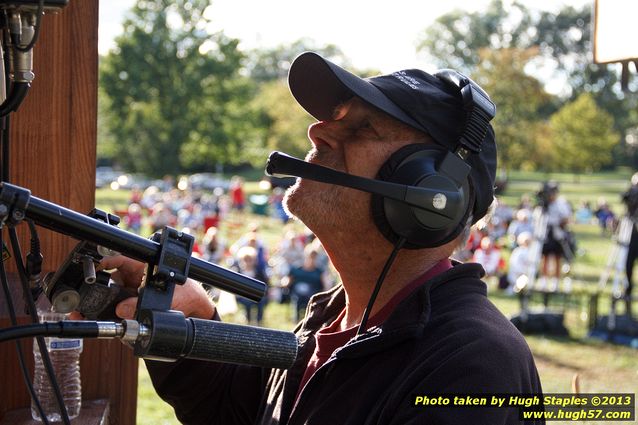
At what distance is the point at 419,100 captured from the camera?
2053 millimetres

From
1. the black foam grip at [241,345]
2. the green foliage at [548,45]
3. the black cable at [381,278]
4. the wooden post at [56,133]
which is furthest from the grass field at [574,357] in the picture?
the green foliage at [548,45]

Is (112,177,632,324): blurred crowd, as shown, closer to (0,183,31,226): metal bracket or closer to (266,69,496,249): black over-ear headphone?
(266,69,496,249): black over-ear headphone

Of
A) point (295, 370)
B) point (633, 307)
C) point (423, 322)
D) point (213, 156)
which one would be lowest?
point (213, 156)

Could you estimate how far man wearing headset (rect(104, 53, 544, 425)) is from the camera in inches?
68.7

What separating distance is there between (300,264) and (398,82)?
12.5 m

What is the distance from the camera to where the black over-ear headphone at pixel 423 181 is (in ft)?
6.16

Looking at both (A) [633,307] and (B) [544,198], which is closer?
(B) [544,198]

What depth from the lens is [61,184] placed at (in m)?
2.40

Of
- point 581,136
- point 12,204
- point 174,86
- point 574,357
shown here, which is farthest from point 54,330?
point 581,136

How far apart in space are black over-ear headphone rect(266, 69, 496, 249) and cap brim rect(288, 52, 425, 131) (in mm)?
124

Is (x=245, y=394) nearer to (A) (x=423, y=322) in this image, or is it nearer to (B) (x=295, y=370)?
(B) (x=295, y=370)

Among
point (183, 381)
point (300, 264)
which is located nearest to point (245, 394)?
point (183, 381)

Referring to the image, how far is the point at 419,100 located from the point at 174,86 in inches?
1931

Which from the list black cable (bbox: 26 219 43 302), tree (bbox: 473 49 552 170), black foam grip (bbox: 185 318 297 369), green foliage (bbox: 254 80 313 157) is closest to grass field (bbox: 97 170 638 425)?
black foam grip (bbox: 185 318 297 369)
